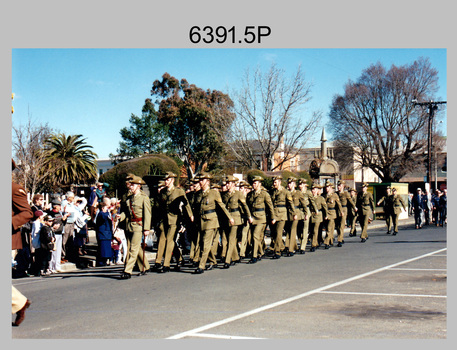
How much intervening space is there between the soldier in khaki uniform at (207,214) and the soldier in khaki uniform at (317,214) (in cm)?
453

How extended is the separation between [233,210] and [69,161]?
28.2m

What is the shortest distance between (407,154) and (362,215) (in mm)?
34212

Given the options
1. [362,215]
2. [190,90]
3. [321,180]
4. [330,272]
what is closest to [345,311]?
[330,272]

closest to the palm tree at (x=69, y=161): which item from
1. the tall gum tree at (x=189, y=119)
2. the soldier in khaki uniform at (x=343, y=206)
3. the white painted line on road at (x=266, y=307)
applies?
the tall gum tree at (x=189, y=119)

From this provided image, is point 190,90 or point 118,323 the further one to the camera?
A: point 190,90

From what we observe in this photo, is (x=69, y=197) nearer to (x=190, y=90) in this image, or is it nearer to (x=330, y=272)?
(x=330, y=272)

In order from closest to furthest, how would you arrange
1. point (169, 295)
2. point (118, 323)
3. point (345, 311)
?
point (118, 323)
point (345, 311)
point (169, 295)

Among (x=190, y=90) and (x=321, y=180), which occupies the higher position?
(x=190, y=90)

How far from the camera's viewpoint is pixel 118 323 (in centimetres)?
657

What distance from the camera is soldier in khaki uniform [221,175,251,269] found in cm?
1205

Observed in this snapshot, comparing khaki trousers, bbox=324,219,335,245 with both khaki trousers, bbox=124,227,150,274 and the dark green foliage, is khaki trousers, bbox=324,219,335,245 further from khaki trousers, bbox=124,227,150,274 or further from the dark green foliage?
the dark green foliage

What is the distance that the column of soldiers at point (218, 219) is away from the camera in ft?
34.7

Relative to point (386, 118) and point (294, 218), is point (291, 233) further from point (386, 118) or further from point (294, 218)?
point (386, 118)

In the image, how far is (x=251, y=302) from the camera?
7.78m
